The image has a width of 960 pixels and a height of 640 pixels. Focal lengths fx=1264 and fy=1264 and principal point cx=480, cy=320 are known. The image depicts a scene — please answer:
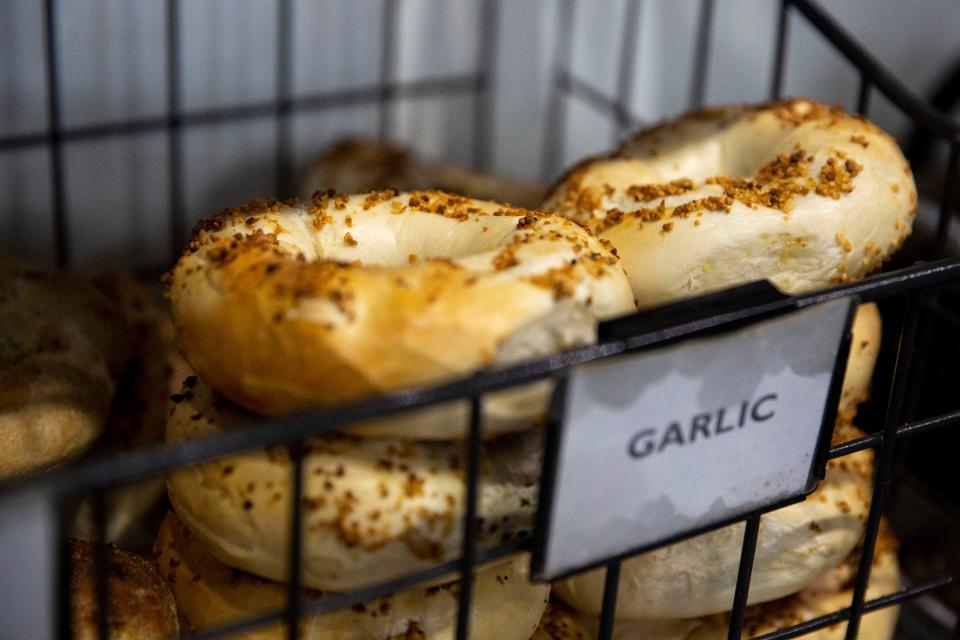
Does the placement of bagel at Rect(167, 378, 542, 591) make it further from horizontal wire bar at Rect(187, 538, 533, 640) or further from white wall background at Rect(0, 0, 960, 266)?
white wall background at Rect(0, 0, 960, 266)

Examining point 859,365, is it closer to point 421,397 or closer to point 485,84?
point 421,397

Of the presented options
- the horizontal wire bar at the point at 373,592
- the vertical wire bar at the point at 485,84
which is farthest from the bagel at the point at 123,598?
the vertical wire bar at the point at 485,84

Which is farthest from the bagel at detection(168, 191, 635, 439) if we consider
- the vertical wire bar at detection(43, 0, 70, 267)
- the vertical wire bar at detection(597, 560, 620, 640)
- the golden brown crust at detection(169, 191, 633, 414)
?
the vertical wire bar at detection(43, 0, 70, 267)

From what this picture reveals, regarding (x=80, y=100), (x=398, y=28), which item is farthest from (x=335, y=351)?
(x=398, y=28)

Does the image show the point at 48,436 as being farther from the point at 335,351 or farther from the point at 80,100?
the point at 80,100

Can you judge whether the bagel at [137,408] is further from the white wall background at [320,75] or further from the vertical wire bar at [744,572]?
the vertical wire bar at [744,572]

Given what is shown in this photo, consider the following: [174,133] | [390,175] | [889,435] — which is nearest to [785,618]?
[889,435]
